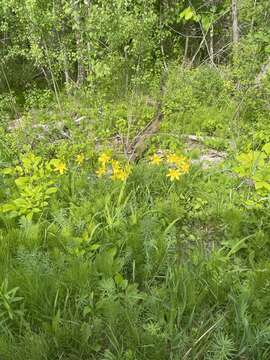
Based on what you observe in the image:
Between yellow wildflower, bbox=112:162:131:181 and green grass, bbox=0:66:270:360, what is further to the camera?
yellow wildflower, bbox=112:162:131:181

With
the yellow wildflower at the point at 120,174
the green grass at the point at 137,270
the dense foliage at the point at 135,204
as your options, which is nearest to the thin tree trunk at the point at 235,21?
the dense foliage at the point at 135,204

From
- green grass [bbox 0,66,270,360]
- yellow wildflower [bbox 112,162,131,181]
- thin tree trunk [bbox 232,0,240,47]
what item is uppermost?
thin tree trunk [bbox 232,0,240,47]

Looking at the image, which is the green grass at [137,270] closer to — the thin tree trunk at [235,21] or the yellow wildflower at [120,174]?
the yellow wildflower at [120,174]

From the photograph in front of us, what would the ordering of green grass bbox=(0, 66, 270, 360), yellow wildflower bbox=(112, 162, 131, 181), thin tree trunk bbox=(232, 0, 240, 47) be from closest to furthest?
green grass bbox=(0, 66, 270, 360) → yellow wildflower bbox=(112, 162, 131, 181) → thin tree trunk bbox=(232, 0, 240, 47)

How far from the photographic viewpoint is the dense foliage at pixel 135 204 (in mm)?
2002

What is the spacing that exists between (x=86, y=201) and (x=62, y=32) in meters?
3.65

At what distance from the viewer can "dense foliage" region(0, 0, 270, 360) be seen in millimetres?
2002

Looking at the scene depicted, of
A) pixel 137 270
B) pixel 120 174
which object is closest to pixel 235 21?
pixel 120 174

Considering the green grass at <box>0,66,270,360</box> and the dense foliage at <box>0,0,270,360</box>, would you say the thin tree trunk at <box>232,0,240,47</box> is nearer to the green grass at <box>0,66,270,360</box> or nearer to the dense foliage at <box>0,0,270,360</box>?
the dense foliage at <box>0,0,270,360</box>

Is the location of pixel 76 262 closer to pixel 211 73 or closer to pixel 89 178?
pixel 89 178

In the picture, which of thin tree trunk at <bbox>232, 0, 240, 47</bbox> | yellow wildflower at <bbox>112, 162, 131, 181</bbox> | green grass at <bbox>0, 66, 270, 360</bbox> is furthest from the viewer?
thin tree trunk at <bbox>232, 0, 240, 47</bbox>

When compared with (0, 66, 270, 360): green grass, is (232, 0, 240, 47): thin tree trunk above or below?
above

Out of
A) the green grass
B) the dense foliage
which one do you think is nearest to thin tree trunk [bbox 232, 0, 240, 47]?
the dense foliage

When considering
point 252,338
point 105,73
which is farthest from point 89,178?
point 252,338
